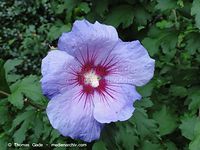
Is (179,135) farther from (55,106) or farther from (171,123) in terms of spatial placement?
(55,106)

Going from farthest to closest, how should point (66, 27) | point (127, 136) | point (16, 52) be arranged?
point (16, 52) < point (66, 27) < point (127, 136)

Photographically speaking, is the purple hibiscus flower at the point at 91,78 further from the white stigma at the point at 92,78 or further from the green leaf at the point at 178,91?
the green leaf at the point at 178,91

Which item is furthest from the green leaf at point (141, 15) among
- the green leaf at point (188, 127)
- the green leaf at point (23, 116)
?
the green leaf at point (23, 116)

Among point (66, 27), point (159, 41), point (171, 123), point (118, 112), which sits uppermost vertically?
point (118, 112)

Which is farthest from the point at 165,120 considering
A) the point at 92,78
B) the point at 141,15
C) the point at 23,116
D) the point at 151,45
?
the point at 92,78

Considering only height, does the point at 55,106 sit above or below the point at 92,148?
above

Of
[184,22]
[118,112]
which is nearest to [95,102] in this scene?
[118,112]

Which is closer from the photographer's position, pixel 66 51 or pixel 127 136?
pixel 66 51

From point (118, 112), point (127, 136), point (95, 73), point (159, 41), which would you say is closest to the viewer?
point (118, 112)
